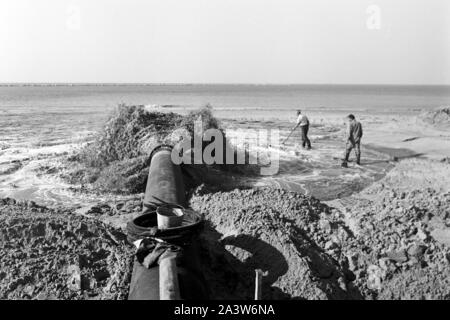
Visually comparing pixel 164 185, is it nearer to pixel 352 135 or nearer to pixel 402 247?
pixel 402 247

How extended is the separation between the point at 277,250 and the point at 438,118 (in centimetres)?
2004

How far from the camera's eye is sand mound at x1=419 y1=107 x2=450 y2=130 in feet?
70.6

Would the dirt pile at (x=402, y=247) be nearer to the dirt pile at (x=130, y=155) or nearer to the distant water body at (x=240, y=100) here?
the dirt pile at (x=130, y=155)

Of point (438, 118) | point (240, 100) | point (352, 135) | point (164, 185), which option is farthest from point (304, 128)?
point (240, 100)

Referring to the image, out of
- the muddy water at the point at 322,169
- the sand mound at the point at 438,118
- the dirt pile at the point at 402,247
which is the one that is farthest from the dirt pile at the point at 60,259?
the sand mound at the point at 438,118

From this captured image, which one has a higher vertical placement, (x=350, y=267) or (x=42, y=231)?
(x=42, y=231)

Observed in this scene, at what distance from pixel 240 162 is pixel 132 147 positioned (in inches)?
123

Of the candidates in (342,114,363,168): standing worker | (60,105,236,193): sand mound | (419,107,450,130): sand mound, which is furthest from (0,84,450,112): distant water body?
(419,107,450,130): sand mound

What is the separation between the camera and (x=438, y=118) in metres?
22.3

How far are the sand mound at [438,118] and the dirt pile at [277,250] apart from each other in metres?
17.2

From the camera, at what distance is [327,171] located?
1197 centimetres

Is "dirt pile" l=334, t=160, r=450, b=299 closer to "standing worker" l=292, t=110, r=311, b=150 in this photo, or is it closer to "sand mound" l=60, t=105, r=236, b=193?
"sand mound" l=60, t=105, r=236, b=193
